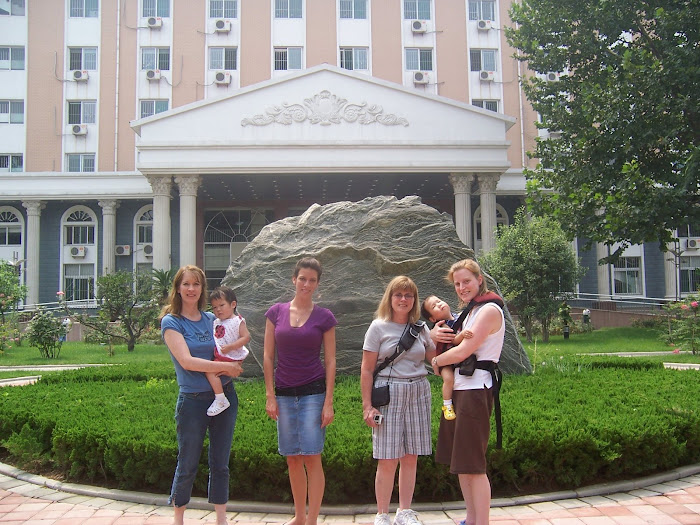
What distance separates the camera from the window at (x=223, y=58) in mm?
35469

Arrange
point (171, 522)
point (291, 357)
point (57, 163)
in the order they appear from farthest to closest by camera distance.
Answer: point (57, 163) < point (171, 522) < point (291, 357)

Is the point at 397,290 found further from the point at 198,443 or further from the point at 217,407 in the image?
the point at 198,443

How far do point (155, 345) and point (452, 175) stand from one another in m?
15.9

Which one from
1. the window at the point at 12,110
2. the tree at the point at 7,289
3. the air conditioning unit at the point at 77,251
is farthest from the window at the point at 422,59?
the tree at the point at 7,289

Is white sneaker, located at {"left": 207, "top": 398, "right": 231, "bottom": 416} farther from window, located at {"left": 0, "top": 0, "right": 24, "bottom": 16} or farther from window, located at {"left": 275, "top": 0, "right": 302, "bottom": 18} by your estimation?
window, located at {"left": 0, "top": 0, "right": 24, "bottom": 16}

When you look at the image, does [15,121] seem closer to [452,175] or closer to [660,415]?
[452,175]

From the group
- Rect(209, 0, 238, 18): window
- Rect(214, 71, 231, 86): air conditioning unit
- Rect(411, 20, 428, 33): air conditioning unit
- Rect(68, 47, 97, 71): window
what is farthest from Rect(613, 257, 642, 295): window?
Rect(68, 47, 97, 71): window

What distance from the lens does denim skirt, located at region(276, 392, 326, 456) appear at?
398 centimetres

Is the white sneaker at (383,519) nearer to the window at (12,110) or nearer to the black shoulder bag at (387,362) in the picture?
the black shoulder bag at (387,362)

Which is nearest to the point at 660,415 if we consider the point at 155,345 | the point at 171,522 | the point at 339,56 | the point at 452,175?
the point at 171,522

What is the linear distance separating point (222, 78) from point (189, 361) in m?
33.4

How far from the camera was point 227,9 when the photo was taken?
35.6 metres

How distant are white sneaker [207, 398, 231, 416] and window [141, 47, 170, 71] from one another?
34986 millimetres

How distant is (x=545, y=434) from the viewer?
16.4 ft
